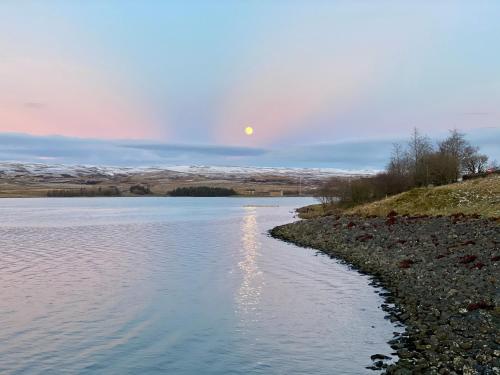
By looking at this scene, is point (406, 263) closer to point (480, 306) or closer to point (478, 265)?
point (478, 265)

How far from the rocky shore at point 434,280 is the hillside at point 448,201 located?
3.91 m

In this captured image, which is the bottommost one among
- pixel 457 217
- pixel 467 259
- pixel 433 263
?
pixel 433 263

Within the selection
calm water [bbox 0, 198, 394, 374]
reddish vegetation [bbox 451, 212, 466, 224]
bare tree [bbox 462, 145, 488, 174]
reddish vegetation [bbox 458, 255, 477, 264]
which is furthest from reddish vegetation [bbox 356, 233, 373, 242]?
bare tree [bbox 462, 145, 488, 174]

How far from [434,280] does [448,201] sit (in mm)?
26238

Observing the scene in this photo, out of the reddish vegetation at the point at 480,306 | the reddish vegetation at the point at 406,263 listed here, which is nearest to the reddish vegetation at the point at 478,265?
the reddish vegetation at the point at 406,263

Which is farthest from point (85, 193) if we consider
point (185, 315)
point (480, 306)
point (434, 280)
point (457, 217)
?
point (480, 306)

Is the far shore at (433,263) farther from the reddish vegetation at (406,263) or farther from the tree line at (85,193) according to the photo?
the tree line at (85,193)

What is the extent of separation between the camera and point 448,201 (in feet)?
144

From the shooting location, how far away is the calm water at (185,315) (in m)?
12.3

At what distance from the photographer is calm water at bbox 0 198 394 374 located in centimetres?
1230

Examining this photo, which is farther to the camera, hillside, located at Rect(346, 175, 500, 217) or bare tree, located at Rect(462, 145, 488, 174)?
bare tree, located at Rect(462, 145, 488, 174)

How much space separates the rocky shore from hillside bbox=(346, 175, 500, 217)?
3.91 meters

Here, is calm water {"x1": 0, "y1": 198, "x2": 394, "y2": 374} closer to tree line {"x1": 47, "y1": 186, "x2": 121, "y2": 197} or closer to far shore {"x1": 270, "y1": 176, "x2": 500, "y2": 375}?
far shore {"x1": 270, "y1": 176, "x2": 500, "y2": 375}

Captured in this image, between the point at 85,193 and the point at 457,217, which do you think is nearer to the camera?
the point at 457,217
